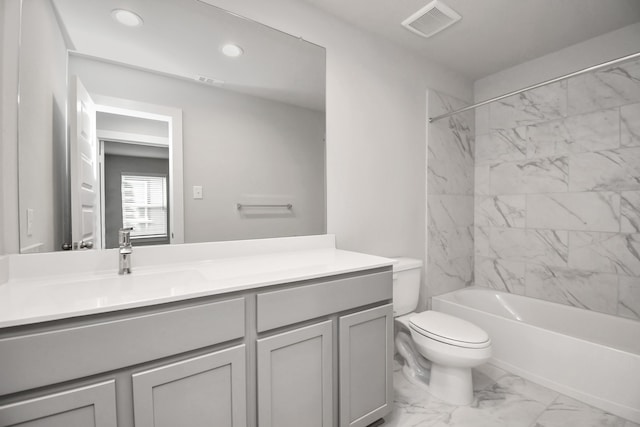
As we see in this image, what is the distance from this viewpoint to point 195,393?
3.13ft

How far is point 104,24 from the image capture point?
1.28 meters

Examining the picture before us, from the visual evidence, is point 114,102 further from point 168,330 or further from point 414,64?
point 414,64

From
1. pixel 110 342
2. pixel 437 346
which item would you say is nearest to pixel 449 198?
pixel 437 346

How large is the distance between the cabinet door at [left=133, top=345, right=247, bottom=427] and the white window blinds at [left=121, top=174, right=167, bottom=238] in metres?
0.71

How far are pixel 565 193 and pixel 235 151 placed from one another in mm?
2602

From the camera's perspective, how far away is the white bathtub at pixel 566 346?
161 cm

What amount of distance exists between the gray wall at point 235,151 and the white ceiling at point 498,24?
80 centimetres

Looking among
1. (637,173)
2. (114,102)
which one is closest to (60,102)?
(114,102)

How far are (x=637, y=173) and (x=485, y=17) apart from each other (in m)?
1.53

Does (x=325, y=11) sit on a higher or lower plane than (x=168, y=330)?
higher

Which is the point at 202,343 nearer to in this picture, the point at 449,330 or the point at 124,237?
the point at 124,237

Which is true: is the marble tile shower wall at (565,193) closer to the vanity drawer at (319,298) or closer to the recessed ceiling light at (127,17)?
the vanity drawer at (319,298)

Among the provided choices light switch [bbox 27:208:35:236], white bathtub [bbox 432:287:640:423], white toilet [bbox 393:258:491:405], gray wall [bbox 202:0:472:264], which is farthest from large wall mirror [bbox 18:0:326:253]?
white bathtub [bbox 432:287:640:423]

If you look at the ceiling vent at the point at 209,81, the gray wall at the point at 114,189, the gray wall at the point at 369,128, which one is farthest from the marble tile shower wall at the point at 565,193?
the gray wall at the point at 114,189
